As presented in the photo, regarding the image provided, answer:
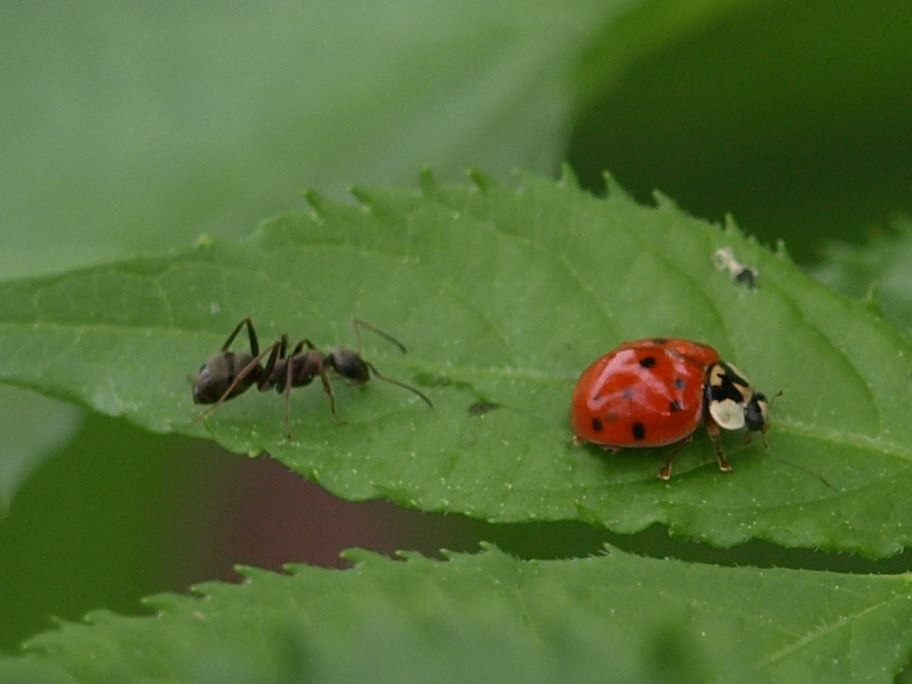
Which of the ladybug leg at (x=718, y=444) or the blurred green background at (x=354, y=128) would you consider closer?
the ladybug leg at (x=718, y=444)

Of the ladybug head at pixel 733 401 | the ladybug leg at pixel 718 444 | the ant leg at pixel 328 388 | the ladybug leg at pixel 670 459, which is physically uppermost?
the ladybug head at pixel 733 401

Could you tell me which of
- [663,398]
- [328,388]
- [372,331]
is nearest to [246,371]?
[328,388]

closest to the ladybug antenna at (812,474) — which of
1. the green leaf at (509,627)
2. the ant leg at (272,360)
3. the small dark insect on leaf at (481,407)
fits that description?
the green leaf at (509,627)

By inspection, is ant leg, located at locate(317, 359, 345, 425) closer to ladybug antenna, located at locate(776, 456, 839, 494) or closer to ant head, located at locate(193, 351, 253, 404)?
ant head, located at locate(193, 351, 253, 404)

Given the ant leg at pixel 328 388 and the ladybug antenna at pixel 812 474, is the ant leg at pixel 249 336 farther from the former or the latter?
the ladybug antenna at pixel 812 474

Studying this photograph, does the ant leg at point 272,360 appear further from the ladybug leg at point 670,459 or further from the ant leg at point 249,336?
the ladybug leg at point 670,459

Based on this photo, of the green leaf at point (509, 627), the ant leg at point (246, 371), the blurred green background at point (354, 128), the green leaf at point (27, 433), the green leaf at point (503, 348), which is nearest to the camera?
the green leaf at point (509, 627)

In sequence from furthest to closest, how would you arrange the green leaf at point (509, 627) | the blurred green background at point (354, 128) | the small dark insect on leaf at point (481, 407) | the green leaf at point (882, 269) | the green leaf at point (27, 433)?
the blurred green background at point (354, 128)
the green leaf at point (27, 433)
the green leaf at point (882, 269)
the small dark insect on leaf at point (481, 407)
the green leaf at point (509, 627)

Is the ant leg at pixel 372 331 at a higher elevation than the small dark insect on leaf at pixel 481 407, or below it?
higher

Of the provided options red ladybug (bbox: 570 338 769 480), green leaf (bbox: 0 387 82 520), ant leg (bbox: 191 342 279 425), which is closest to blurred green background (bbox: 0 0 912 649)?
green leaf (bbox: 0 387 82 520)
